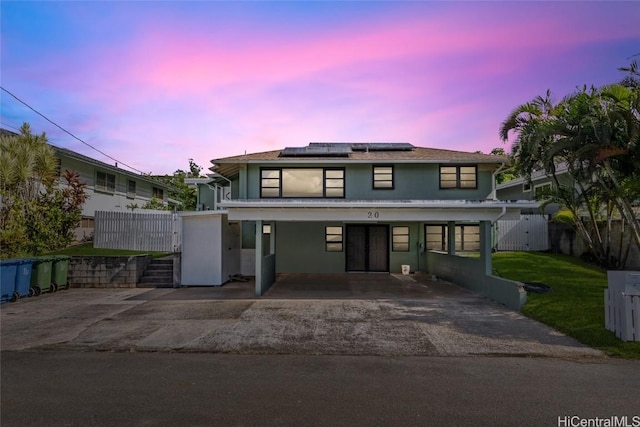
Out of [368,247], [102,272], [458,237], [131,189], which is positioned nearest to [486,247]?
[368,247]

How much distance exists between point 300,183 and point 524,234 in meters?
12.9

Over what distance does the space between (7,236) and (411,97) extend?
15.4m

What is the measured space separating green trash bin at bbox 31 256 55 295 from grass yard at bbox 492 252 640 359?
14.0 m

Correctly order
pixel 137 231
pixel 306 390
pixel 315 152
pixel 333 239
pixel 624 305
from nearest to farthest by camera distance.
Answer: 1. pixel 306 390
2. pixel 624 305
3. pixel 315 152
4. pixel 333 239
5. pixel 137 231

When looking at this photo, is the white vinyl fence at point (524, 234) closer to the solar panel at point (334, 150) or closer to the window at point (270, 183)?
the solar panel at point (334, 150)

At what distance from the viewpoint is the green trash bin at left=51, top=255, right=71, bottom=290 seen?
1284 centimetres

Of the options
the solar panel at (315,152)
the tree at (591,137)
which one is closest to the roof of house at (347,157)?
the solar panel at (315,152)

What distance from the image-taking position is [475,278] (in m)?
12.5

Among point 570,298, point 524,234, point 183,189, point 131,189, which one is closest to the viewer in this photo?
point 570,298

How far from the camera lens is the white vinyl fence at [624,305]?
662 centimetres

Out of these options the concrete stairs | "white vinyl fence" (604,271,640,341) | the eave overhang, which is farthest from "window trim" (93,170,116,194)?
"white vinyl fence" (604,271,640,341)

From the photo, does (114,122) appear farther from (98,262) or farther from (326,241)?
(326,241)

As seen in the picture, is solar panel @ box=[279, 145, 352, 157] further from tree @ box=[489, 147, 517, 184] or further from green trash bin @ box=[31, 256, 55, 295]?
green trash bin @ box=[31, 256, 55, 295]

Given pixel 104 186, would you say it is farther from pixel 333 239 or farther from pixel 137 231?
pixel 333 239
